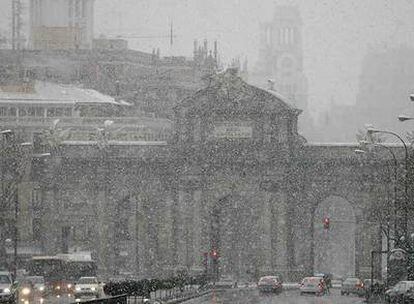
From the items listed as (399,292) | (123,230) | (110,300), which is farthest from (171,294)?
(123,230)

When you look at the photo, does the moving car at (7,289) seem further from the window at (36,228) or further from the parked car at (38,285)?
the window at (36,228)

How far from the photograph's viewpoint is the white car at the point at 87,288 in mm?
91750

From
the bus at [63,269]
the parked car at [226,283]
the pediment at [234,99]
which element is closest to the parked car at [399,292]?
the bus at [63,269]

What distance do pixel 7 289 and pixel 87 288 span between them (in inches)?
626

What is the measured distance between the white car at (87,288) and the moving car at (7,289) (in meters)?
9.40

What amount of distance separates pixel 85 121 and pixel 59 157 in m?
38.1

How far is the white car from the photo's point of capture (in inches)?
3612

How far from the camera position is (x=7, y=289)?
77.3 meters

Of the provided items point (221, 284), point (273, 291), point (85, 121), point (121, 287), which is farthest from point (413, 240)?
point (85, 121)

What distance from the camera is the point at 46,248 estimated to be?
148500 millimetres

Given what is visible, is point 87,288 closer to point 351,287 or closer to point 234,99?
point 351,287

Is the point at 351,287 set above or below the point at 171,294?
below

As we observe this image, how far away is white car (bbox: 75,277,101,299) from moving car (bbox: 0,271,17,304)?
30.8ft

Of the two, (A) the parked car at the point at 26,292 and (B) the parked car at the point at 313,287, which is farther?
(B) the parked car at the point at 313,287
